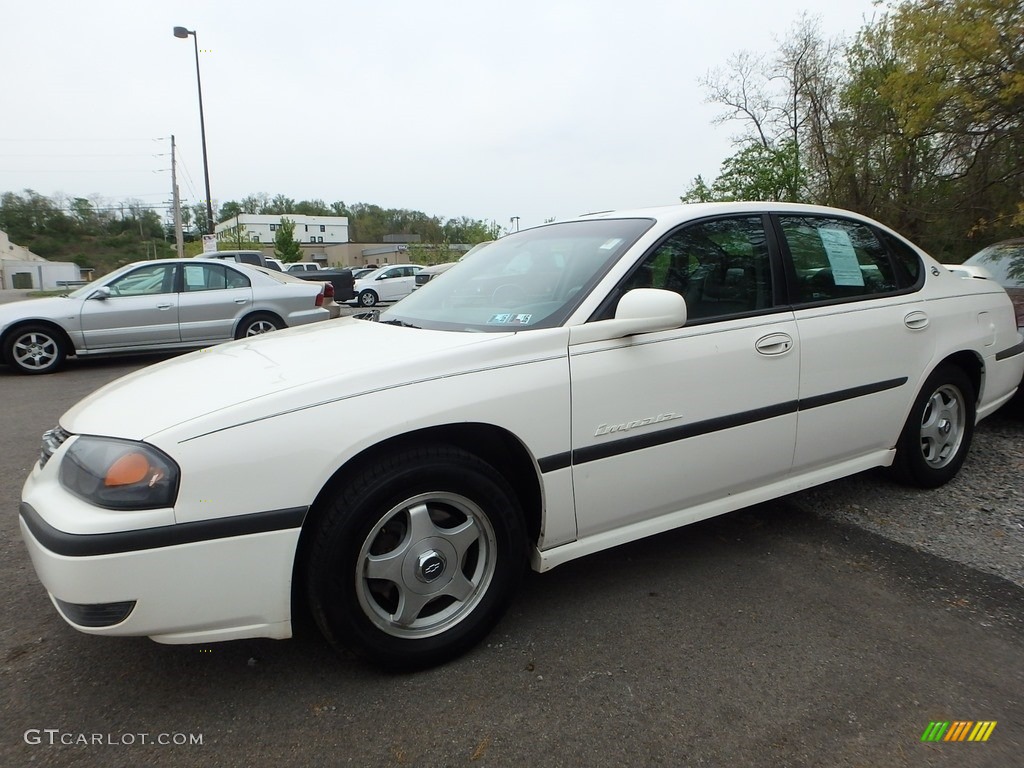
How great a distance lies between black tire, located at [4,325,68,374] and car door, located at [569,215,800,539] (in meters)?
8.52

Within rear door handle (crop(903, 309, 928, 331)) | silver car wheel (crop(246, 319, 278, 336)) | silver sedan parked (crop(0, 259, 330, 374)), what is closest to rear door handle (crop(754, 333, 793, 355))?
rear door handle (crop(903, 309, 928, 331))

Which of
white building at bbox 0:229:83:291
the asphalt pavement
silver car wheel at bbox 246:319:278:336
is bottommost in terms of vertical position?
the asphalt pavement

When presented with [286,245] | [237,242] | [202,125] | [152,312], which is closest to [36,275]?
[286,245]

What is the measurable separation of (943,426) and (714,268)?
1.84 metres

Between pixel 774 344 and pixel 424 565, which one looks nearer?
pixel 424 565

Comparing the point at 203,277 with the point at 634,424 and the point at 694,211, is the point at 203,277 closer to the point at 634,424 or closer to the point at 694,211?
the point at 694,211

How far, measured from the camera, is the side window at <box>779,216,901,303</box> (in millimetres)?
3115

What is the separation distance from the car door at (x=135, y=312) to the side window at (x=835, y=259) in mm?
8171

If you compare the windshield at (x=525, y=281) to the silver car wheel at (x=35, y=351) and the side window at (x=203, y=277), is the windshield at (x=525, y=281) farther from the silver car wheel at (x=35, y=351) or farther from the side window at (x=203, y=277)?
the silver car wheel at (x=35, y=351)

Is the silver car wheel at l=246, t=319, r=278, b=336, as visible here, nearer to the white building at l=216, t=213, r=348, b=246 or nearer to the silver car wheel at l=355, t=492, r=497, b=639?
the silver car wheel at l=355, t=492, r=497, b=639

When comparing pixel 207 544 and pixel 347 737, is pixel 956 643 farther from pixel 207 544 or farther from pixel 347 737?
pixel 207 544

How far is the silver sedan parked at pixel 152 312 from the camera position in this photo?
8.34m

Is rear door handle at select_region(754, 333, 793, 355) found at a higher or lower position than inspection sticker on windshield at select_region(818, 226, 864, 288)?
lower

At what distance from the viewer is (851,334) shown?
10.1 feet
